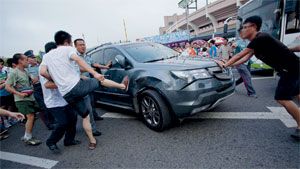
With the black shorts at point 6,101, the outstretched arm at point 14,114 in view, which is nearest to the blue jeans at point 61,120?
the outstretched arm at point 14,114

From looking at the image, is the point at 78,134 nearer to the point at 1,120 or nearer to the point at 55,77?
the point at 55,77

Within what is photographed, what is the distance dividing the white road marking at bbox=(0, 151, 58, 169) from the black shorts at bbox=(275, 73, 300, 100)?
11.6 feet

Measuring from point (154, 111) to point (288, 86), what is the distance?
6.81 feet

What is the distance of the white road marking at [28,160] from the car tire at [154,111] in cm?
170

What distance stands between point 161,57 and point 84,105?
6.29 ft

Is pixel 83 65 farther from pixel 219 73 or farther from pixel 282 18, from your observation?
pixel 282 18

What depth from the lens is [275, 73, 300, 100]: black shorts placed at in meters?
2.63

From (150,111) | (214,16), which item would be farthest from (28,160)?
(214,16)

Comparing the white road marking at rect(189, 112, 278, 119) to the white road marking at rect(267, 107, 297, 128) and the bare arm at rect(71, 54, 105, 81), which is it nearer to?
the white road marking at rect(267, 107, 297, 128)

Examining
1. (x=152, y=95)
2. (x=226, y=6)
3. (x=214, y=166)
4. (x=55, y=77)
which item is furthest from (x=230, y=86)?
(x=226, y=6)

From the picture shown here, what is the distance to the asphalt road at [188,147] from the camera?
98.2 inches

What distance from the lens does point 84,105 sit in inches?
122

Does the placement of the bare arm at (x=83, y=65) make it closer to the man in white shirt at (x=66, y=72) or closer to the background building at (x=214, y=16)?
the man in white shirt at (x=66, y=72)

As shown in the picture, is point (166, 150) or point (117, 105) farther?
point (117, 105)
